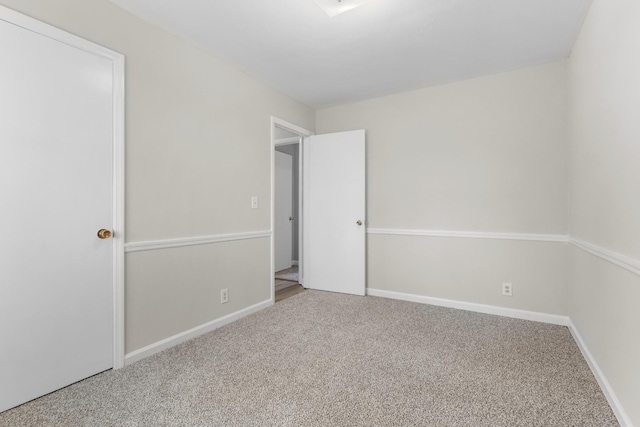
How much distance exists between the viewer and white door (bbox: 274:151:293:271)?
5344 millimetres

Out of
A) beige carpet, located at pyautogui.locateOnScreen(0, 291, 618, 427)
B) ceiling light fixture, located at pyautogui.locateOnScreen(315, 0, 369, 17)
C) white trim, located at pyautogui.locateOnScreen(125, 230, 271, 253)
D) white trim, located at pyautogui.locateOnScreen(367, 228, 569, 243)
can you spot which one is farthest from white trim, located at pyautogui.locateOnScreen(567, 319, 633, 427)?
white trim, located at pyautogui.locateOnScreen(125, 230, 271, 253)

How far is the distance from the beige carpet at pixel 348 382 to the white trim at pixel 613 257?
747 millimetres

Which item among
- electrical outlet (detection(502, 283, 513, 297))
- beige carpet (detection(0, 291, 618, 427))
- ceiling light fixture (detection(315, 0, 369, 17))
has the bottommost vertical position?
beige carpet (detection(0, 291, 618, 427))

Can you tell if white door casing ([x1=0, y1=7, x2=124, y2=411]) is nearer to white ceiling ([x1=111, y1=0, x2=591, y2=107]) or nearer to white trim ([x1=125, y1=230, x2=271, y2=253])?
white trim ([x1=125, y1=230, x2=271, y2=253])

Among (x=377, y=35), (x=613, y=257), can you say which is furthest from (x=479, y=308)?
(x=377, y=35)

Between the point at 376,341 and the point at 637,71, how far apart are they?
2140 millimetres

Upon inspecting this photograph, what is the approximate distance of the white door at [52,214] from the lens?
1556mm

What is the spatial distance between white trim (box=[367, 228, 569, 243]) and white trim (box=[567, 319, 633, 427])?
0.81 meters

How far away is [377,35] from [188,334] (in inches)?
108

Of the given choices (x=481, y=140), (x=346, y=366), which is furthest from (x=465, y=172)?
(x=346, y=366)

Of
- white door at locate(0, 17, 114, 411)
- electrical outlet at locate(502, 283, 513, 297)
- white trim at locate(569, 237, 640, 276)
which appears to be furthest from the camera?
electrical outlet at locate(502, 283, 513, 297)

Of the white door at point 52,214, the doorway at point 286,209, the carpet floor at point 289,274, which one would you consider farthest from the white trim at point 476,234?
the white door at point 52,214

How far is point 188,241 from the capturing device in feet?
7.97

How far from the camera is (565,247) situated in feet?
8.93
